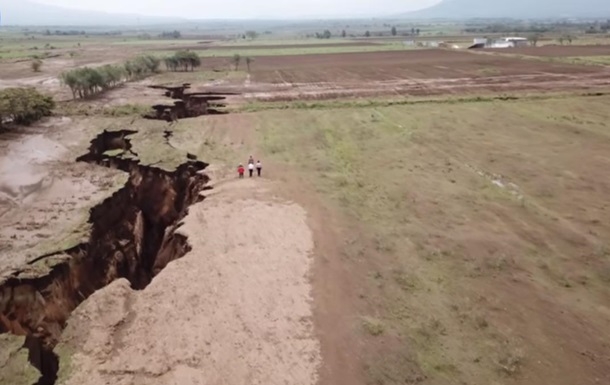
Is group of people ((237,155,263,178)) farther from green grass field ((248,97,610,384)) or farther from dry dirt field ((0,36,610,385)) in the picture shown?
green grass field ((248,97,610,384))

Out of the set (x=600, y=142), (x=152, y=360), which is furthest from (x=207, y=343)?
(x=600, y=142)

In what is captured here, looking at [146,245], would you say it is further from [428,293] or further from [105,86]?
[105,86]

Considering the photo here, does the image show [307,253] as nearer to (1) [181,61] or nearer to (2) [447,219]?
(2) [447,219]

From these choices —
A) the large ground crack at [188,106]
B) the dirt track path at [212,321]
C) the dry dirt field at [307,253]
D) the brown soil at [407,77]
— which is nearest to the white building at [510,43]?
the brown soil at [407,77]

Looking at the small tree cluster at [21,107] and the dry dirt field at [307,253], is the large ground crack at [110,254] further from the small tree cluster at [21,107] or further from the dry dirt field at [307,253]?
the small tree cluster at [21,107]

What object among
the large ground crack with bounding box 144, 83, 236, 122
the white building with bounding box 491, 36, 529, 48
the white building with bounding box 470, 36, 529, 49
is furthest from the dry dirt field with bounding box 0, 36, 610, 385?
→ the white building with bounding box 491, 36, 529, 48

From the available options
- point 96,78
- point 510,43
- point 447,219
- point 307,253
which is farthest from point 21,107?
point 510,43
